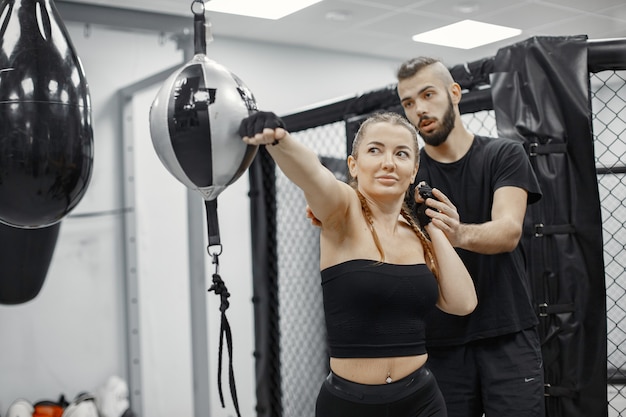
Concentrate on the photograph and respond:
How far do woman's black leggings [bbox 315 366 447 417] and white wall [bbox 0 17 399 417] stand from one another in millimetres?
2600

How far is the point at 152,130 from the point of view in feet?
4.38

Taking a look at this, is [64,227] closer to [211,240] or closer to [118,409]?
[118,409]

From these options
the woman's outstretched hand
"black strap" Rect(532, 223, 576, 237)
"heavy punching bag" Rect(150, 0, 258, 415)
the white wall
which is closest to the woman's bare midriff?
"heavy punching bag" Rect(150, 0, 258, 415)

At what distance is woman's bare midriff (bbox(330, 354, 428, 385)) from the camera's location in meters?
1.59

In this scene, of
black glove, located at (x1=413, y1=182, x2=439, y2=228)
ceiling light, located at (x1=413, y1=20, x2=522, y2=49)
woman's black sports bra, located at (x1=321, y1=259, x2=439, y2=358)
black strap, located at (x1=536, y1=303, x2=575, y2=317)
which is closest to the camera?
woman's black sports bra, located at (x1=321, y1=259, x2=439, y2=358)

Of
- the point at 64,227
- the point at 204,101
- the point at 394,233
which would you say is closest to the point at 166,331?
the point at 64,227

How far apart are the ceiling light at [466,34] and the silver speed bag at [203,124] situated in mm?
4114

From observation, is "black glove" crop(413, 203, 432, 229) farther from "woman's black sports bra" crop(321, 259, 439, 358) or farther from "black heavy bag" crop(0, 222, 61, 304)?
"black heavy bag" crop(0, 222, 61, 304)

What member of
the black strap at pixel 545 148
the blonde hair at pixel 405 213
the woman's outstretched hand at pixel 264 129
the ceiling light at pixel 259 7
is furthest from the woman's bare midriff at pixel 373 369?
the ceiling light at pixel 259 7

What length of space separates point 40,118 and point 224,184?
0.38 meters

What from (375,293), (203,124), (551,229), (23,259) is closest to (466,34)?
(551,229)

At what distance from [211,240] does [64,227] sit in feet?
9.45

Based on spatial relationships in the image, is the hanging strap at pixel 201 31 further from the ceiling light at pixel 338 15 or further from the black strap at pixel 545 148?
the ceiling light at pixel 338 15

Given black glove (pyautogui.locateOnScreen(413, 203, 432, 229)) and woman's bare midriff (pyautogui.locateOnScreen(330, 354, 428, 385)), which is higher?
black glove (pyautogui.locateOnScreen(413, 203, 432, 229))
